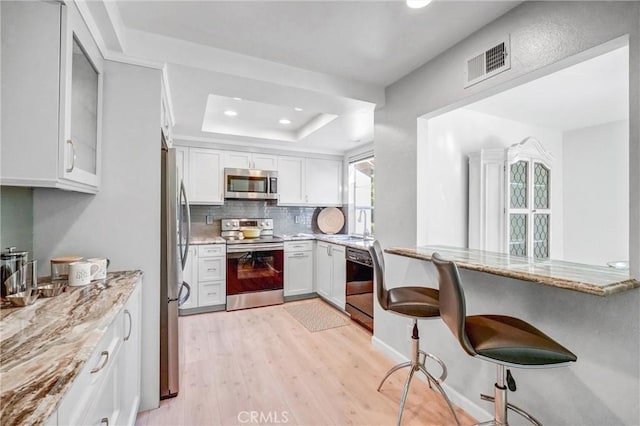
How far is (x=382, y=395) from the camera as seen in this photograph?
2.06 meters

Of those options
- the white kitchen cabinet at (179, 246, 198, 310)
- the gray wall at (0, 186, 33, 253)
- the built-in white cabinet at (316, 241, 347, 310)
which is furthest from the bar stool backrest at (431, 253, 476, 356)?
the white kitchen cabinet at (179, 246, 198, 310)

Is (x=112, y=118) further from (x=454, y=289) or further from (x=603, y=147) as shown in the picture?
(x=603, y=147)

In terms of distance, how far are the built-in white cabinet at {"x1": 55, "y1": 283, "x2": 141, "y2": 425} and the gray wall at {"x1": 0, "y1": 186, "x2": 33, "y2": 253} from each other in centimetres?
60

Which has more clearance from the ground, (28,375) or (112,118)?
(112,118)

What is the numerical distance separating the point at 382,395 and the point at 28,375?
198cm

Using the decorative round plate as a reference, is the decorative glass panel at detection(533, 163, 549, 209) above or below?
above

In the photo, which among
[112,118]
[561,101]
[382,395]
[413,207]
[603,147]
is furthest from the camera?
[603,147]

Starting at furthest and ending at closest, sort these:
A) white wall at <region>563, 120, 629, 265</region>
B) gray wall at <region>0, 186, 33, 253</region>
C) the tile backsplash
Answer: the tile backsplash < white wall at <region>563, 120, 629, 265</region> < gray wall at <region>0, 186, 33, 253</region>

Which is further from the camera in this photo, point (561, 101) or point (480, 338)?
point (561, 101)

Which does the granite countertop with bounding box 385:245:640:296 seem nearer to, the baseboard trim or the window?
the baseboard trim

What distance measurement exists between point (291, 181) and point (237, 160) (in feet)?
2.78

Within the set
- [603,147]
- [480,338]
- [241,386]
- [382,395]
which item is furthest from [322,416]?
[603,147]

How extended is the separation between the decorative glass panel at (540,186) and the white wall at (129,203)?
11.6 feet

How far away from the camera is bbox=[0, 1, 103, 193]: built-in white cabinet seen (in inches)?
44.6
